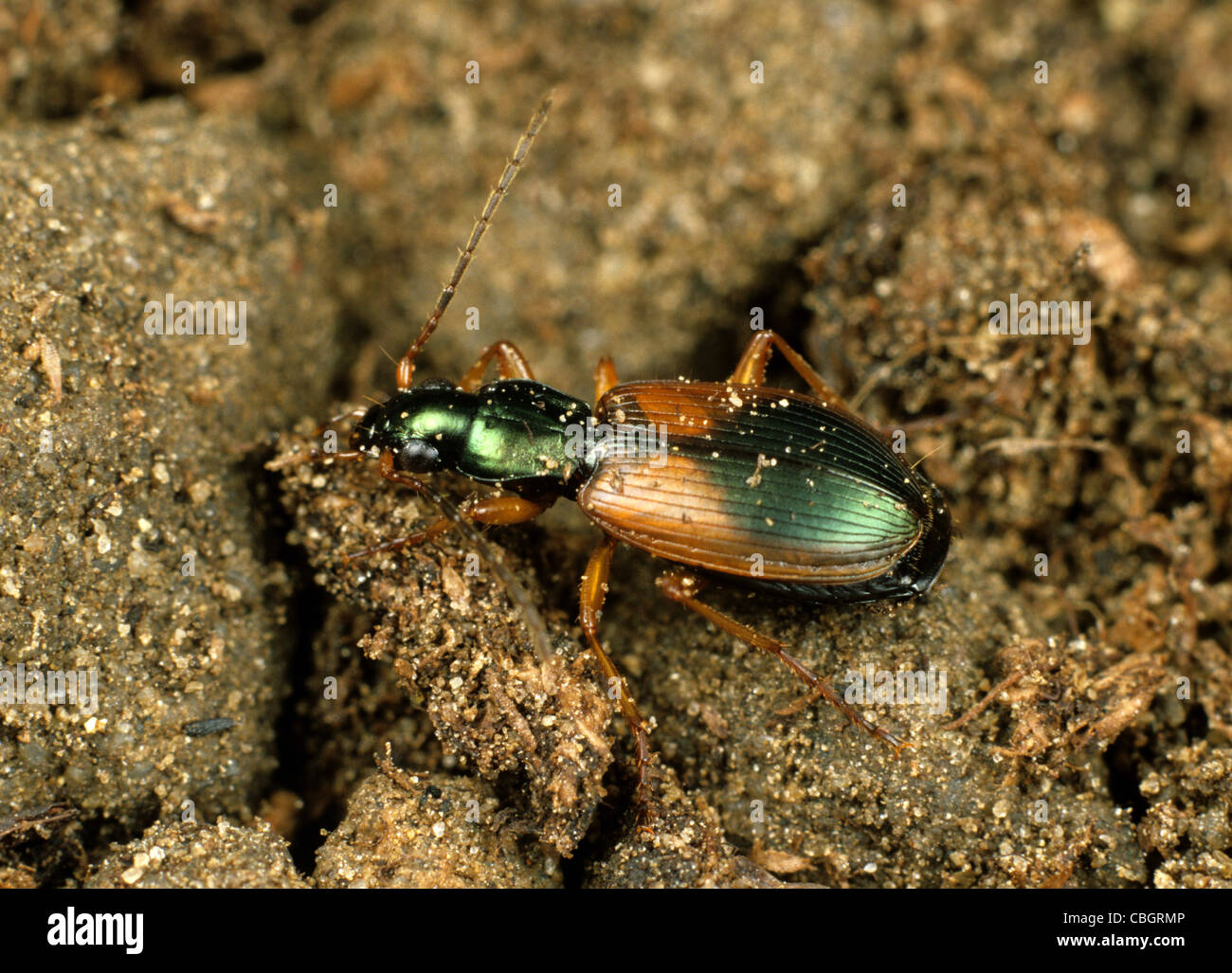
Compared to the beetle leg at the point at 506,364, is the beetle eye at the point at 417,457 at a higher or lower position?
lower

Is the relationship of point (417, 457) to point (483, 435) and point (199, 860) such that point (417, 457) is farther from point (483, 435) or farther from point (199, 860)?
point (199, 860)

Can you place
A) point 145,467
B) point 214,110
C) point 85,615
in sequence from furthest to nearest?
point 214,110 < point 145,467 < point 85,615

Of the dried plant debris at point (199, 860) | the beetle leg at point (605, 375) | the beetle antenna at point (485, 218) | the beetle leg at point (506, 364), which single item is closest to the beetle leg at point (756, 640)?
the beetle leg at point (605, 375)

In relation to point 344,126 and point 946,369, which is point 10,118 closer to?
point 344,126

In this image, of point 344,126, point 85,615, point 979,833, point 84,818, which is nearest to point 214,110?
point 344,126

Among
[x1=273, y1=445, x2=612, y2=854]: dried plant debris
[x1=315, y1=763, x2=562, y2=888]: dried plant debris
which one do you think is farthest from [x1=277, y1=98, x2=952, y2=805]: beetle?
[x1=315, y1=763, x2=562, y2=888]: dried plant debris

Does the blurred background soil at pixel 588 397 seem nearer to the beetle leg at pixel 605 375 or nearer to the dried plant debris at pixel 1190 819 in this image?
the dried plant debris at pixel 1190 819
